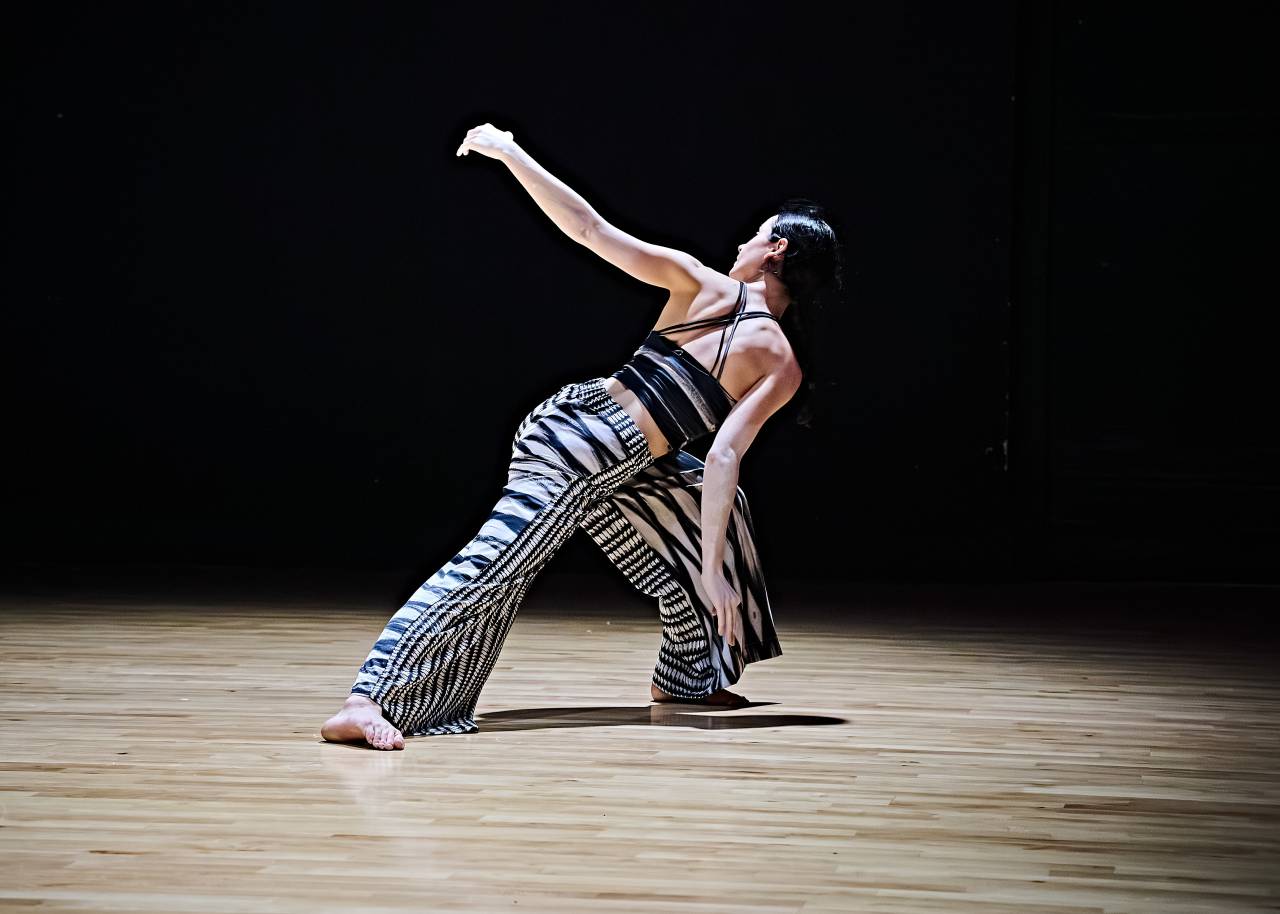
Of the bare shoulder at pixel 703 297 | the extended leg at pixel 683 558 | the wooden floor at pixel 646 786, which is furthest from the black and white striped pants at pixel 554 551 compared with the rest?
the bare shoulder at pixel 703 297

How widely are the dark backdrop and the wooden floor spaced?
6.74 ft

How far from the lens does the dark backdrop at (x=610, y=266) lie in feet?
22.6

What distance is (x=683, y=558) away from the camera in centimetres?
390

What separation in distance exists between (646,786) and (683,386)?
102 cm

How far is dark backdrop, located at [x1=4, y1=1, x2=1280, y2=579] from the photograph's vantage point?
6875 mm

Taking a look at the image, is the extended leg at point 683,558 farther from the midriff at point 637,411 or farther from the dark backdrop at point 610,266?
the dark backdrop at point 610,266

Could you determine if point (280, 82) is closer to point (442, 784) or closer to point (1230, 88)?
point (1230, 88)

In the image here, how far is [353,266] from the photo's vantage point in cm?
717

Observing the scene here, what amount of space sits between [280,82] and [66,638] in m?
3.00

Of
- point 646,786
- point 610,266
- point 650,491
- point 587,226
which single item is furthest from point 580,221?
point 610,266

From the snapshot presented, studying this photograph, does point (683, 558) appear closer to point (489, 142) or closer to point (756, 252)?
point (756, 252)

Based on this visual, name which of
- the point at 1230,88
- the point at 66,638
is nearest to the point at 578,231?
the point at 66,638

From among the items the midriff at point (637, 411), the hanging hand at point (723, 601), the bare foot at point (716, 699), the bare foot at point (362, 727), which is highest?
the midriff at point (637, 411)

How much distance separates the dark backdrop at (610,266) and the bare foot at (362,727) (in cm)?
366
